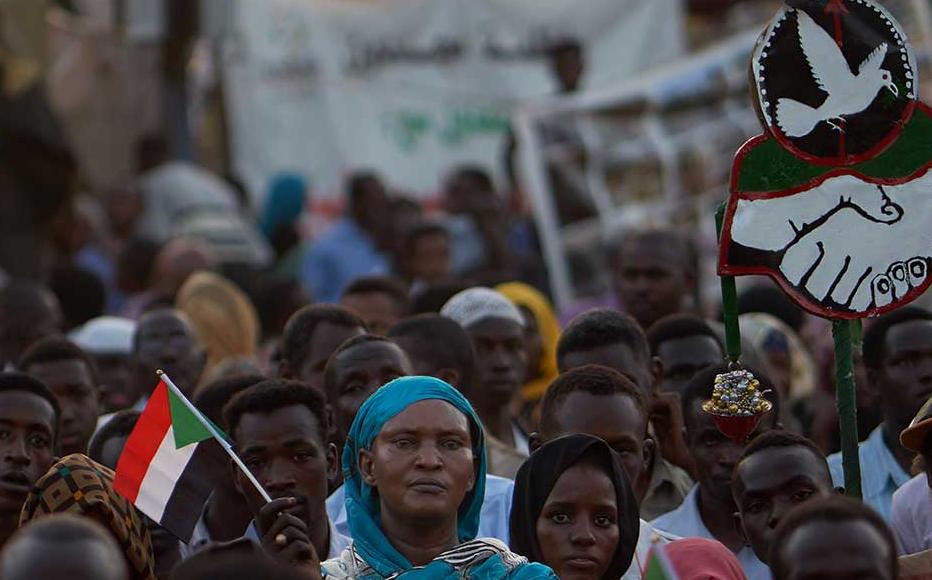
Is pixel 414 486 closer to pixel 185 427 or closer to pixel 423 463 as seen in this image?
pixel 423 463

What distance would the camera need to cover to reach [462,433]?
605cm

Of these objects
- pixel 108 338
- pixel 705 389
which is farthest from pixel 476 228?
pixel 705 389

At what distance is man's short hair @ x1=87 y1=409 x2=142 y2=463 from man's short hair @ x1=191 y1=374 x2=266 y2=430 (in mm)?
228

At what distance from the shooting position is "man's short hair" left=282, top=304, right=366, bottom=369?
28.5ft

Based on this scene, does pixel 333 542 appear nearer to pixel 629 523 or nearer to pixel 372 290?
pixel 629 523

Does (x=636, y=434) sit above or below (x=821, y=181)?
below

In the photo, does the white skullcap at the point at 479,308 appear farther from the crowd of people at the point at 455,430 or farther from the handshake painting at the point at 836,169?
the handshake painting at the point at 836,169

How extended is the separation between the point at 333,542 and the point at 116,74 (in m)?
9.91

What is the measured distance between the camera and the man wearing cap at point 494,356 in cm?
898

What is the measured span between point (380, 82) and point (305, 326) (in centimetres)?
735

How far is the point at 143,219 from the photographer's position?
15.1 metres

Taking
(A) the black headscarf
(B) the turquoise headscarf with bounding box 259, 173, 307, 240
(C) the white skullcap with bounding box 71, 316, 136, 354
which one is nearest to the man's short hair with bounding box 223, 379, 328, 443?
(A) the black headscarf

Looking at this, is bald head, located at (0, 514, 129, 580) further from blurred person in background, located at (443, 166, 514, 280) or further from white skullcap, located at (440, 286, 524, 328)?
blurred person in background, located at (443, 166, 514, 280)

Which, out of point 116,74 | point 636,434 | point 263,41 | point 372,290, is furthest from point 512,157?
point 636,434
